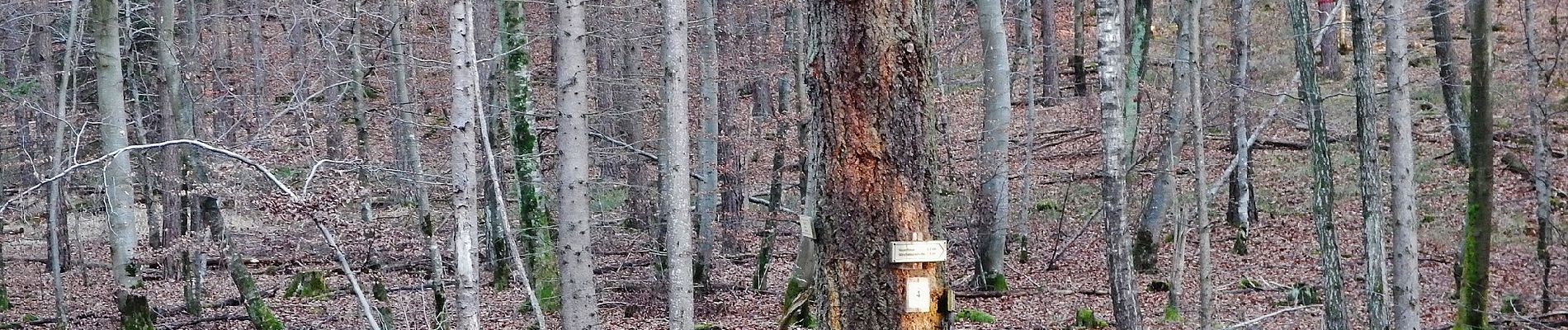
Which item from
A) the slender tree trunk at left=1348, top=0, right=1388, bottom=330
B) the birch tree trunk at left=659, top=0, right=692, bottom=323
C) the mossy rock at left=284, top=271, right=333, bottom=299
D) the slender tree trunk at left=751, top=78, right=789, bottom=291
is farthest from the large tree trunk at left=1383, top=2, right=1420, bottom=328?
the mossy rock at left=284, top=271, right=333, bottom=299

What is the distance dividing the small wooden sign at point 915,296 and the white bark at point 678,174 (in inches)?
216

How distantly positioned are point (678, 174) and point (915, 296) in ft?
18.3

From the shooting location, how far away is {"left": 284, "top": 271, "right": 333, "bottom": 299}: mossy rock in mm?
14344

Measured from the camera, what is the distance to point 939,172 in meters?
5.10

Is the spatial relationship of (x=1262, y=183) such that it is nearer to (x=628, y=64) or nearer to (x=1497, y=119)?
(x=1497, y=119)

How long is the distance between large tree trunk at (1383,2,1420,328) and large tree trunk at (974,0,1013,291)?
520 centimetres

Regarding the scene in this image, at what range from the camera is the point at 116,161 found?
1102cm

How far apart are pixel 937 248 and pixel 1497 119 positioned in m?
17.0

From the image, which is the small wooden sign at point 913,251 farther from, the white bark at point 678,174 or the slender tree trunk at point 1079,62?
the slender tree trunk at point 1079,62

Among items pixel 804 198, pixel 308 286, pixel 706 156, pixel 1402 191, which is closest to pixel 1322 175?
pixel 1402 191

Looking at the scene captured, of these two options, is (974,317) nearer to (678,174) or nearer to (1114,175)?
(1114,175)

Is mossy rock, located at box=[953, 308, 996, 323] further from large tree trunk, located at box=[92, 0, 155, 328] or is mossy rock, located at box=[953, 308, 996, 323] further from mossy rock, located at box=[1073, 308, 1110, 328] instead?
large tree trunk, located at box=[92, 0, 155, 328]

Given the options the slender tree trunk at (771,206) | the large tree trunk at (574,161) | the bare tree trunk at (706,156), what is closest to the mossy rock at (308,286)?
the bare tree trunk at (706,156)

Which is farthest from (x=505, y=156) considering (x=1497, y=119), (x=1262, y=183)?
(x=1497, y=119)
